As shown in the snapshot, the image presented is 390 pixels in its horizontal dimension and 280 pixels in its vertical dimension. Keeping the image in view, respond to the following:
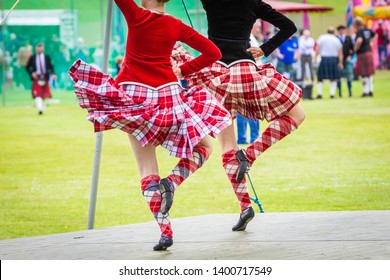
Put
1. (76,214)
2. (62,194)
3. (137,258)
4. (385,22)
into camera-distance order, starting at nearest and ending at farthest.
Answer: (137,258) → (76,214) → (62,194) → (385,22)

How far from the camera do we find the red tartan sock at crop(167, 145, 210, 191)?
6301 mm

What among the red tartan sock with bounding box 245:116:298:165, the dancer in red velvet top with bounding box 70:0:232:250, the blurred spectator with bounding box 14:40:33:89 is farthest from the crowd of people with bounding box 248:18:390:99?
the dancer in red velvet top with bounding box 70:0:232:250

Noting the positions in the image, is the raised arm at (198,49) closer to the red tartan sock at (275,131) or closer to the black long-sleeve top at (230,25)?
the black long-sleeve top at (230,25)

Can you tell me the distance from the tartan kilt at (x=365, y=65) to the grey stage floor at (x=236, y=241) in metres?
22.5

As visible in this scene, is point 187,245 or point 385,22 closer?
point 187,245

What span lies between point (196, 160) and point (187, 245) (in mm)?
530

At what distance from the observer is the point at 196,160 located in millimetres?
6363

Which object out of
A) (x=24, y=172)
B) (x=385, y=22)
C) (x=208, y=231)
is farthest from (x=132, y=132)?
(x=385, y=22)

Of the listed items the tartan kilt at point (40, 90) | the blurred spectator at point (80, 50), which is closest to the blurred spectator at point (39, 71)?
the tartan kilt at point (40, 90)

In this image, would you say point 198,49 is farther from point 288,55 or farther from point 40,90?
point 40,90

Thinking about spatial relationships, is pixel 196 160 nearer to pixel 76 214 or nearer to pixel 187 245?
pixel 187 245

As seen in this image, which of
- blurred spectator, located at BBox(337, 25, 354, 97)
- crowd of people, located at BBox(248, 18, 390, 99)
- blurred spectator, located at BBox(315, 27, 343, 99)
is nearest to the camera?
crowd of people, located at BBox(248, 18, 390, 99)

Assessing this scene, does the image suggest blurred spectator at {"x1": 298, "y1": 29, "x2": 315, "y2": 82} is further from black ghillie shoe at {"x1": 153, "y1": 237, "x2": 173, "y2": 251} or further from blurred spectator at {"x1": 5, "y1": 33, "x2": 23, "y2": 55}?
black ghillie shoe at {"x1": 153, "y1": 237, "x2": 173, "y2": 251}

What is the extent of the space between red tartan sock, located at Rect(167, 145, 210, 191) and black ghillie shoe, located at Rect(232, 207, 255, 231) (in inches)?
33.7
